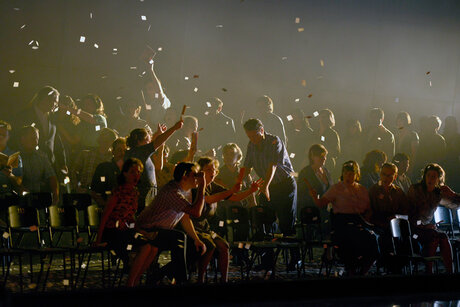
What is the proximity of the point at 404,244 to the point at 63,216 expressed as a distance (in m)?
2.84

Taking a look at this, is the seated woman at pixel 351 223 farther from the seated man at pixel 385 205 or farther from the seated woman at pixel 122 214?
the seated woman at pixel 122 214

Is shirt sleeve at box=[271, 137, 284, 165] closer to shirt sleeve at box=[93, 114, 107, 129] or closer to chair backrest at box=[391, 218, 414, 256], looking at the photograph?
chair backrest at box=[391, 218, 414, 256]

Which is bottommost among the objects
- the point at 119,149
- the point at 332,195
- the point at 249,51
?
the point at 332,195

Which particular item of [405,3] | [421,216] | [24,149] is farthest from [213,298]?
[405,3]

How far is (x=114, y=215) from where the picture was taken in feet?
17.5

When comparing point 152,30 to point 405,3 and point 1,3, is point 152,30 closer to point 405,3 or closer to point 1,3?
point 1,3

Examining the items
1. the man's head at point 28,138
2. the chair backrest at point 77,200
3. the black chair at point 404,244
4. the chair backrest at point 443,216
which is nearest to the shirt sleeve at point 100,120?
the man's head at point 28,138

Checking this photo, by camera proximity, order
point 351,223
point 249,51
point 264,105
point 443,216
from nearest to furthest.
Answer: point 351,223 → point 443,216 → point 264,105 → point 249,51

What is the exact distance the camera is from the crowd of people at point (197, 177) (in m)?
5.35

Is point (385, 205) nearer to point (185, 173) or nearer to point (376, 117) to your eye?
point (185, 173)

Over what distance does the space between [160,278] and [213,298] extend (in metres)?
1.42

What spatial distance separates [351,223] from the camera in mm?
6336

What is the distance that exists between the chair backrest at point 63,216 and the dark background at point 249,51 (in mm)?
2800

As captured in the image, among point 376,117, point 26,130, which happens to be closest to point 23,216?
point 26,130
